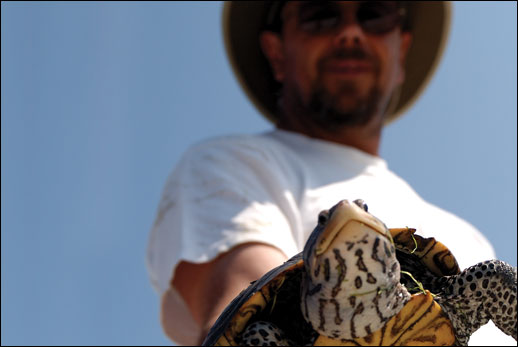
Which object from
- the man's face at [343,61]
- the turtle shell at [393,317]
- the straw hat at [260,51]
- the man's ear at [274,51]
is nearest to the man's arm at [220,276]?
the turtle shell at [393,317]

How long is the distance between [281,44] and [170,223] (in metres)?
1.18

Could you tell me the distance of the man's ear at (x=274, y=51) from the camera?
2761 millimetres

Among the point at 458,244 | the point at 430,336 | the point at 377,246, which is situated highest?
the point at 377,246

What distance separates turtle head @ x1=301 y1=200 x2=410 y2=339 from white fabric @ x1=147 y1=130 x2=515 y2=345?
1.59ft

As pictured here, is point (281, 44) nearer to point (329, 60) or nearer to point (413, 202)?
point (329, 60)

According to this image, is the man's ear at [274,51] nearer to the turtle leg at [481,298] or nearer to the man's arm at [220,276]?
the man's arm at [220,276]

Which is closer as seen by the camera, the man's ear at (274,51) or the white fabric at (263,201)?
the white fabric at (263,201)

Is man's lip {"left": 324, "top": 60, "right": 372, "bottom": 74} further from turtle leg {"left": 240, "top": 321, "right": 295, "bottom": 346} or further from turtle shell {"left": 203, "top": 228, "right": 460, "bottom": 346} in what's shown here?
turtle leg {"left": 240, "top": 321, "right": 295, "bottom": 346}

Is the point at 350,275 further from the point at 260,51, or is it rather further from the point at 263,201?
the point at 260,51

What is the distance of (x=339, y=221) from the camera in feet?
2.97

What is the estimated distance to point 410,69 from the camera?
3.19 m

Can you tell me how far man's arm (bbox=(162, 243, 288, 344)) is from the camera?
1462 mm

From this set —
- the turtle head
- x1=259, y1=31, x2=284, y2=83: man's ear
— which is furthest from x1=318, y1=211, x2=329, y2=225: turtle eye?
x1=259, y1=31, x2=284, y2=83: man's ear

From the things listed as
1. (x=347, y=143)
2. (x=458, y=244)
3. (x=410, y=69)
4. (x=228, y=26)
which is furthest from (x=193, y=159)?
(x=410, y=69)
